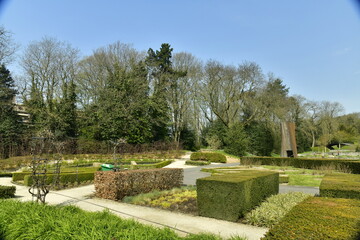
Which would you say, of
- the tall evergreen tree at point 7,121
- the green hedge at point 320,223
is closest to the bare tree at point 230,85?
the tall evergreen tree at point 7,121

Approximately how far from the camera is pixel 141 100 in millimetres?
34062

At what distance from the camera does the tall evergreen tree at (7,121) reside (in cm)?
2520

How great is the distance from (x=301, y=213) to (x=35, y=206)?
5049 mm

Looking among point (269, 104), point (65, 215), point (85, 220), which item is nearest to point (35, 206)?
point (65, 215)

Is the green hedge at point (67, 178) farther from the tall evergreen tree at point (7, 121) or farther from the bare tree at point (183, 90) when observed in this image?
the bare tree at point (183, 90)

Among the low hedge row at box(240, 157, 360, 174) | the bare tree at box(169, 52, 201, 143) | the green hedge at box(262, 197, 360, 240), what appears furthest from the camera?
the bare tree at box(169, 52, 201, 143)

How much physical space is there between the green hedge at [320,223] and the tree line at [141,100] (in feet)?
90.4

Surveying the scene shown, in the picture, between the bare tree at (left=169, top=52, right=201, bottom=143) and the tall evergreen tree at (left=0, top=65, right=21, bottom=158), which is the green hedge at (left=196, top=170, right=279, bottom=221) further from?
the bare tree at (left=169, top=52, right=201, bottom=143)

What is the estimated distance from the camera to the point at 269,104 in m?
36.2

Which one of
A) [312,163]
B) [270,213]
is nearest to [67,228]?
[270,213]

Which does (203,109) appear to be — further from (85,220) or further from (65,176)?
(85,220)

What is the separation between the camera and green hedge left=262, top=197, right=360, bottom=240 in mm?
3080

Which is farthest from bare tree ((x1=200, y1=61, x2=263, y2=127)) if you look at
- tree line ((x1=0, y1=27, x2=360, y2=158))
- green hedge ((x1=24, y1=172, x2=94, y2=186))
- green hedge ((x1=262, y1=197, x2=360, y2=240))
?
green hedge ((x1=262, y1=197, x2=360, y2=240))

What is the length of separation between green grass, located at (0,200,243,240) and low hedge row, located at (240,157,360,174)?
17.5 m
